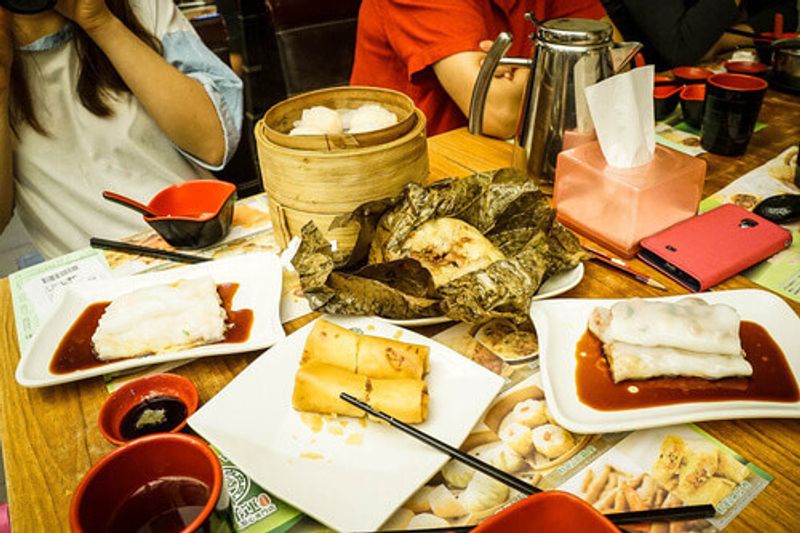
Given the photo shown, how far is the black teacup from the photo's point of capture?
1893 mm

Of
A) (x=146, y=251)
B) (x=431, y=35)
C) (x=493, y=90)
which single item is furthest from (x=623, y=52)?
(x=146, y=251)

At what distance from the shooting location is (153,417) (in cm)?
105

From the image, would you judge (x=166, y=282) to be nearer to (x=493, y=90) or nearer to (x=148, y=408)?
(x=148, y=408)

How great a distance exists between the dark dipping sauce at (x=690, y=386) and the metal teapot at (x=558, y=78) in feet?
2.68

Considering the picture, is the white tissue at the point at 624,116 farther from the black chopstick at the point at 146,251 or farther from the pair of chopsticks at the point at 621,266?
the black chopstick at the point at 146,251

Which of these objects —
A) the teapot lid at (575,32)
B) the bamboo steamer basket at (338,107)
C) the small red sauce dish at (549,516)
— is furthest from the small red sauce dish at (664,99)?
the small red sauce dish at (549,516)

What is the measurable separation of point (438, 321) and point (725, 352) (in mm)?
573

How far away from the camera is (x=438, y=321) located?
1238 mm

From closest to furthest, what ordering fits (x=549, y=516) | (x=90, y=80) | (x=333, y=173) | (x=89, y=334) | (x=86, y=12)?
(x=549, y=516) → (x=89, y=334) → (x=333, y=173) → (x=86, y=12) → (x=90, y=80)

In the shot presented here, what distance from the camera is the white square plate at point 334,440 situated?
87 cm

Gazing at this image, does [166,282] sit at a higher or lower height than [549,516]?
lower

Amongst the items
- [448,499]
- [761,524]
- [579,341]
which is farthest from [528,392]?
[761,524]

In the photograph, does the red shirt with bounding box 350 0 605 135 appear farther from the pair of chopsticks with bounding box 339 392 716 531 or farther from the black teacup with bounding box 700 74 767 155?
the pair of chopsticks with bounding box 339 392 716 531

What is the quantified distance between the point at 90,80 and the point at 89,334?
1211 millimetres
